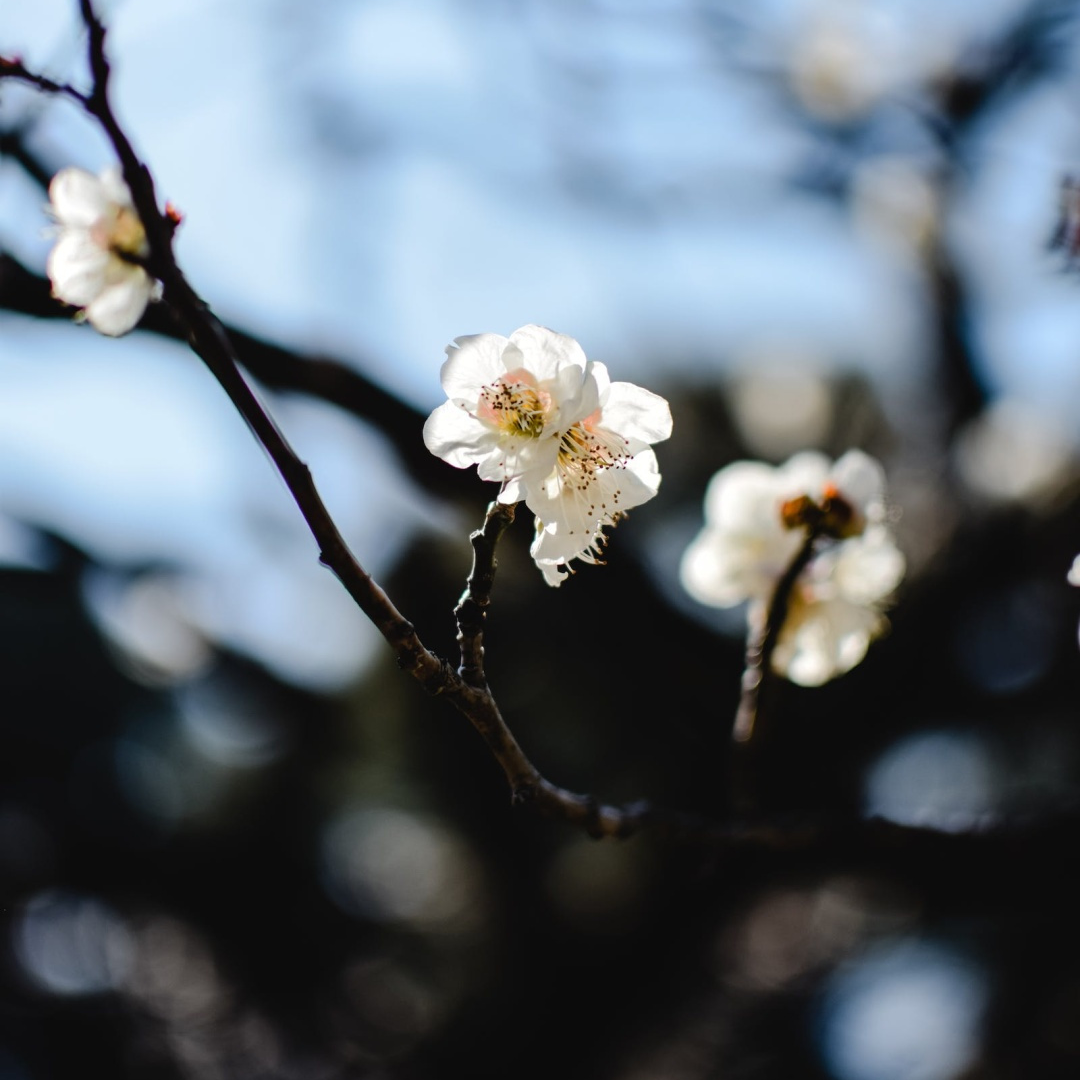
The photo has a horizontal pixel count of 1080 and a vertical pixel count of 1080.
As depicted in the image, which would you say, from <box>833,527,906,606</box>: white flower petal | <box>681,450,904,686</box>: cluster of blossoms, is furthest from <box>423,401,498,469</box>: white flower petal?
<box>833,527,906,606</box>: white flower petal

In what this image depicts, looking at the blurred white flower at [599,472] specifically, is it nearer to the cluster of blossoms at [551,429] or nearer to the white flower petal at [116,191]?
the cluster of blossoms at [551,429]

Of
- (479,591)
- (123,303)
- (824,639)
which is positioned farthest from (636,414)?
(824,639)

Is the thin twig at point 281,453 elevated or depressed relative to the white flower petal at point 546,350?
depressed

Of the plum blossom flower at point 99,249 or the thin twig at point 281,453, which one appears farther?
the plum blossom flower at point 99,249

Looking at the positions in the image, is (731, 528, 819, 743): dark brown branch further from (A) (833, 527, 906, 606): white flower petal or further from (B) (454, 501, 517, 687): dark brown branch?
(B) (454, 501, 517, 687): dark brown branch

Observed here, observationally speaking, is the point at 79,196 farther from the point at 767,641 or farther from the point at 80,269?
the point at 767,641

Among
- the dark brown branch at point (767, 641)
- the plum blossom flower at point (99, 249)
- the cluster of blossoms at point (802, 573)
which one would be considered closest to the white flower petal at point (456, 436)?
the plum blossom flower at point (99, 249)

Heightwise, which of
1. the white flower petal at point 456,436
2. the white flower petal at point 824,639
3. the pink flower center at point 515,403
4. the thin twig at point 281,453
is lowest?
the thin twig at point 281,453

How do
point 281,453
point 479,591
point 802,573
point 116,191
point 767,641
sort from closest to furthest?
1. point 281,453
2. point 479,591
3. point 116,191
4. point 767,641
5. point 802,573
